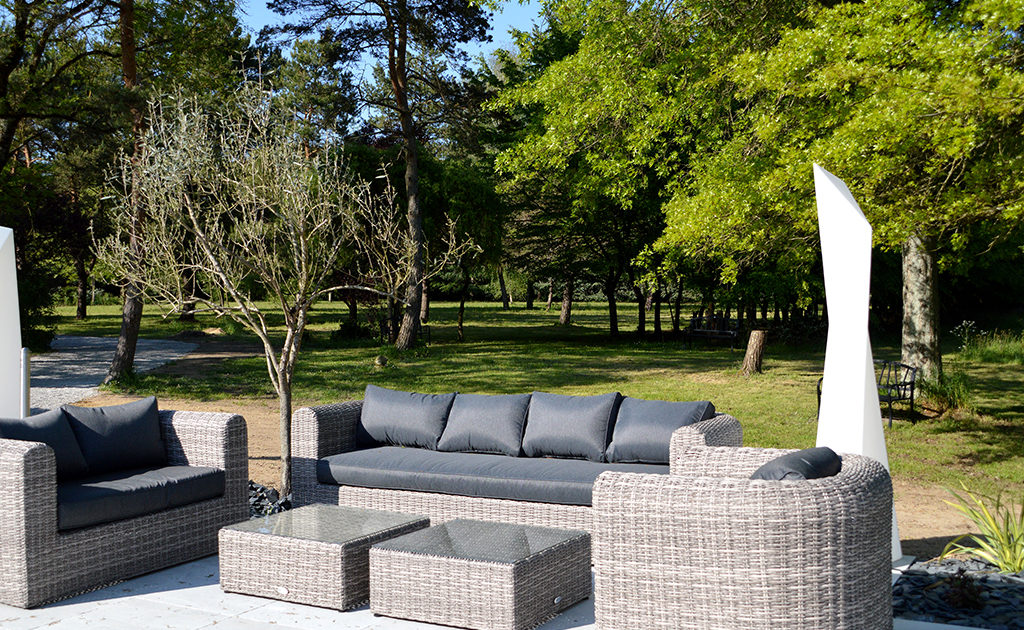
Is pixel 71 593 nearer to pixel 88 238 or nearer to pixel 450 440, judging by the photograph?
pixel 450 440

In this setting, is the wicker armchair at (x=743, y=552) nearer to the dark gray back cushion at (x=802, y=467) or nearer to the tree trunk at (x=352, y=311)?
the dark gray back cushion at (x=802, y=467)

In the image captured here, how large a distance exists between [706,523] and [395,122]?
1891cm

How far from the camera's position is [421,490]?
515 cm

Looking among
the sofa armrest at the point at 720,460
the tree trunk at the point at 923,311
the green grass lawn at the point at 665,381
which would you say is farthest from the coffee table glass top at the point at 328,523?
the tree trunk at the point at 923,311

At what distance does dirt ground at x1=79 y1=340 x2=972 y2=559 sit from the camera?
5.73m

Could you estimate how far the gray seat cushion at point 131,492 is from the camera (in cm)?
432

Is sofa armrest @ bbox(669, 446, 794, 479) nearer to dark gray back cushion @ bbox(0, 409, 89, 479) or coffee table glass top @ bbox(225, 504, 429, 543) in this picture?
coffee table glass top @ bbox(225, 504, 429, 543)

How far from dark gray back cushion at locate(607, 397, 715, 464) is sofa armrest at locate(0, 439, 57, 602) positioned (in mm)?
2963

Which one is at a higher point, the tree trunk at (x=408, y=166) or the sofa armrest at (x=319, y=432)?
the tree trunk at (x=408, y=166)

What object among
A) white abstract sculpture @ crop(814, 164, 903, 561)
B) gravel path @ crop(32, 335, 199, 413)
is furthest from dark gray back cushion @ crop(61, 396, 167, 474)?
gravel path @ crop(32, 335, 199, 413)

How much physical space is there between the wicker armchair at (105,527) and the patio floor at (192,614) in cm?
11

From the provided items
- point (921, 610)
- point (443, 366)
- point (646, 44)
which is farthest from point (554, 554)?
point (443, 366)

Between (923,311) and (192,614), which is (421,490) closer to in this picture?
(192,614)

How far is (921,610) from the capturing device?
3.98m
